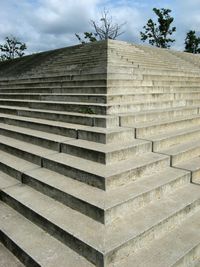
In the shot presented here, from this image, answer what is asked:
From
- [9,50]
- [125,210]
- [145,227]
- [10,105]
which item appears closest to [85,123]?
[125,210]

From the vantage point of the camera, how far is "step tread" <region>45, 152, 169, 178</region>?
115 inches

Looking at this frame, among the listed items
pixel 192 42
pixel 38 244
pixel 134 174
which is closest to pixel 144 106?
pixel 134 174

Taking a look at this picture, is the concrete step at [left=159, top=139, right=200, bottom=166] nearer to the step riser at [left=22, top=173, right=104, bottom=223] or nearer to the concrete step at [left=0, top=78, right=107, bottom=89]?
the step riser at [left=22, top=173, right=104, bottom=223]

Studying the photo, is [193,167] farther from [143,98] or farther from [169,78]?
[169,78]

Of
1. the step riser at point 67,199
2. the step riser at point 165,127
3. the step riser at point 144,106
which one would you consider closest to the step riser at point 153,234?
the step riser at point 67,199

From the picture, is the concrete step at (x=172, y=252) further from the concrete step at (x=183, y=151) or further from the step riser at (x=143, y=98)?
the step riser at (x=143, y=98)

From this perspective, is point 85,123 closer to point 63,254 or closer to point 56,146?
point 56,146

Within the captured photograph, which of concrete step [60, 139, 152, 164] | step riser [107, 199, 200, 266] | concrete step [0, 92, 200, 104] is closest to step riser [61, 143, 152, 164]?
concrete step [60, 139, 152, 164]

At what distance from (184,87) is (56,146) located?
492 cm

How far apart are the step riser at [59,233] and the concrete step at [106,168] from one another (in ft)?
2.08

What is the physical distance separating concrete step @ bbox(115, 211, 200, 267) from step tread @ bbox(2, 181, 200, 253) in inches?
6.8

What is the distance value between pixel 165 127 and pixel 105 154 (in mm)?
1710

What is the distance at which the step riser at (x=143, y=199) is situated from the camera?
2492mm

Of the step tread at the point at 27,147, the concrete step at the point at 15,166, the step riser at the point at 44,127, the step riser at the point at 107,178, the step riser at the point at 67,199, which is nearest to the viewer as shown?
the step riser at the point at 67,199
